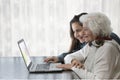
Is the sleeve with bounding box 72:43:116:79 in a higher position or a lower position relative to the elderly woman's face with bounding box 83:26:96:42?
lower

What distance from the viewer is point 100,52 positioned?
A: 207 cm

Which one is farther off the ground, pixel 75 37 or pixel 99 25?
pixel 99 25

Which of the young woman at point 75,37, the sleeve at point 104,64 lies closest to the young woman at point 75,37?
the young woman at point 75,37

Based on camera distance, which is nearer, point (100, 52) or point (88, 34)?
point (100, 52)

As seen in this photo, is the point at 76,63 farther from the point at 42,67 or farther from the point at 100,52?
the point at 100,52

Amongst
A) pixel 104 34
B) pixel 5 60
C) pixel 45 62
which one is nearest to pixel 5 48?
pixel 5 60

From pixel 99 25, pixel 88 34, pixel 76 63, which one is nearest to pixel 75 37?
pixel 76 63

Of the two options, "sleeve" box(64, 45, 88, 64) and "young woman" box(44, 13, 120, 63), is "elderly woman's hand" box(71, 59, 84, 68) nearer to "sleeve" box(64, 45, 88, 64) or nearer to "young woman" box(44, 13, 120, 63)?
"sleeve" box(64, 45, 88, 64)

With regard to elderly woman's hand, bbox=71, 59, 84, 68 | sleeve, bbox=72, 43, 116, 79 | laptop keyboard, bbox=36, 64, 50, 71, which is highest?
sleeve, bbox=72, 43, 116, 79

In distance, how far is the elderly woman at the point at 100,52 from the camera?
79.2 inches

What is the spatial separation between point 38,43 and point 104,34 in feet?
6.28

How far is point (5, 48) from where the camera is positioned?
392 centimetres

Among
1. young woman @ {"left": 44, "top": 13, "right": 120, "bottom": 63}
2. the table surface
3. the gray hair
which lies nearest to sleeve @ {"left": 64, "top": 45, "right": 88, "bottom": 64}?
young woman @ {"left": 44, "top": 13, "right": 120, "bottom": 63}

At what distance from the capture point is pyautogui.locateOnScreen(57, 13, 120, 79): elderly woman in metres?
2.01
